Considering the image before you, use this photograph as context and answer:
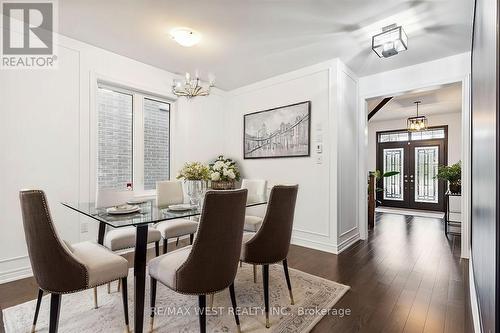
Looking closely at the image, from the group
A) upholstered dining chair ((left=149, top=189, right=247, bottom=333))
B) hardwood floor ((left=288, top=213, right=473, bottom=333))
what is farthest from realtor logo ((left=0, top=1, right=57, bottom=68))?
hardwood floor ((left=288, top=213, right=473, bottom=333))

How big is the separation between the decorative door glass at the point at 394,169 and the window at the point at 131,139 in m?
6.77

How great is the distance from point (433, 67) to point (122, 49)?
13.5 feet

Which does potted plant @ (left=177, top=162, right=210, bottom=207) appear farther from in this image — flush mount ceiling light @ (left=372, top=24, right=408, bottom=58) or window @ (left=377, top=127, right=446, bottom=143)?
window @ (left=377, top=127, right=446, bottom=143)

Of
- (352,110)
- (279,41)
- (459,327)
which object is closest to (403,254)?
(459,327)

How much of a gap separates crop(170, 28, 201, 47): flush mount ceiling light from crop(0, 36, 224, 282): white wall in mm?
1101

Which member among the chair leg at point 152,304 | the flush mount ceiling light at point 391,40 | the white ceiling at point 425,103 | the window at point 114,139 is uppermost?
the white ceiling at point 425,103

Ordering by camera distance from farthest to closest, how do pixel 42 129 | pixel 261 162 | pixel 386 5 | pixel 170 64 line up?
pixel 261 162
pixel 170 64
pixel 42 129
pixel 386 5

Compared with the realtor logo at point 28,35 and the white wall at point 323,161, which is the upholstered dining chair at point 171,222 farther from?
the realtor logo at point 28,35

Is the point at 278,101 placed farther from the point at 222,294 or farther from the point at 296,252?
the point at 222,294

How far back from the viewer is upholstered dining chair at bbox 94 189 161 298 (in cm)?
236

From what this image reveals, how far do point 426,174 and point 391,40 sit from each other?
6148mm

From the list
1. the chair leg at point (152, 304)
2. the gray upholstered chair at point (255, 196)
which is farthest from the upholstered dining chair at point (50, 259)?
the gray upholstered chair at point (255, 196)

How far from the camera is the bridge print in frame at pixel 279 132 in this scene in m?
3.81

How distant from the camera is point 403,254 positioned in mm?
3404
